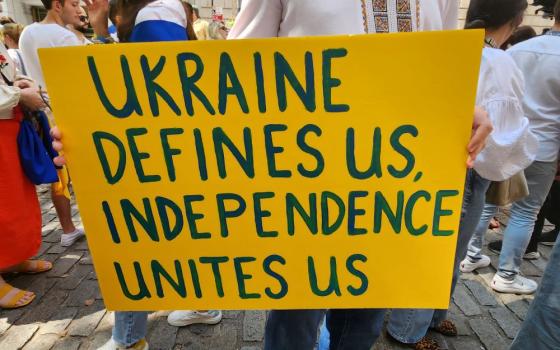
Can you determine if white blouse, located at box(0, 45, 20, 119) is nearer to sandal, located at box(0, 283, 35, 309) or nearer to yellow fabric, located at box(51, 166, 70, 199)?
yellow fabric, located at box(51, 166, 70, 199)

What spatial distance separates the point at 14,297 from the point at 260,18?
243 cm

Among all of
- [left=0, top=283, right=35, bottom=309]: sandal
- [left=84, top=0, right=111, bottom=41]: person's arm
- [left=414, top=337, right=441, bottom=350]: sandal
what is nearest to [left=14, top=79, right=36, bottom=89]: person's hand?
[left=84, top=0, right=111, bottom=41]: person's arm

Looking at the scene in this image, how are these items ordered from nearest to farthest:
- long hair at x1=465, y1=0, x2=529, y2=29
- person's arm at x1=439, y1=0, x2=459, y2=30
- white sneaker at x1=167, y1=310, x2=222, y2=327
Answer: person's arm at x1=439, y1=0, x2=459, y2=30 < long hair at x1=465, y1=0, x2=529, y2=29 < white sneaker at x1=167, y1=310, x2=222, y2=327

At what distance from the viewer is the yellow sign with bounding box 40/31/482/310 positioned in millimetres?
979

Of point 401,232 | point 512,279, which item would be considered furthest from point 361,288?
point 512,279

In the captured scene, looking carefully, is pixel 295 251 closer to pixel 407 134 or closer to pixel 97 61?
pixel 407 134

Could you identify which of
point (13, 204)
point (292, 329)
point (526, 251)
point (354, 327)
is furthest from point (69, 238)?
point (526, 251)

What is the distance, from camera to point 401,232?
1.11 m

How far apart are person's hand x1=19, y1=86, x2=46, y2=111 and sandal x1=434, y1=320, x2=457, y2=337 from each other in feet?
9.04

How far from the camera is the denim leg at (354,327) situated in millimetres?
1397

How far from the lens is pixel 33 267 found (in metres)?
2.72

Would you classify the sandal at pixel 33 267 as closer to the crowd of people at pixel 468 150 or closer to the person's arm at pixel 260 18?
the crowd of people at pixel 468 150

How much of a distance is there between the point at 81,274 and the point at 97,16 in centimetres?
184

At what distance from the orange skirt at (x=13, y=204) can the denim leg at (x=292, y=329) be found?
191 centimetres
